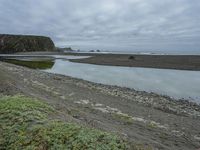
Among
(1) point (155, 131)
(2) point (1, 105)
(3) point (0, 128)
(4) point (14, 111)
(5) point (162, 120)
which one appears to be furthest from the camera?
(5) point (162, 120)

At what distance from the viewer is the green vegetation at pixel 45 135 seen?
5977 mm

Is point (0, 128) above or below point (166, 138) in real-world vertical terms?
above

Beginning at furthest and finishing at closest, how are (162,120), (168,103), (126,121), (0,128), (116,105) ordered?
1. (168,103)
2. (116,105)
3. (162,120)
4. (126,121)
5. (0,128)

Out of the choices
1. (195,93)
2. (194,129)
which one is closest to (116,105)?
(194,129)

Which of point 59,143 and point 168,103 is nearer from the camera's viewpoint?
point 59,143

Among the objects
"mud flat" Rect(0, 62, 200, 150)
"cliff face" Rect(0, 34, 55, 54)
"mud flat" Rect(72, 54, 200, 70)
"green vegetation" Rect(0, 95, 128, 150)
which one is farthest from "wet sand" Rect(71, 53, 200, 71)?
"cliff face" Rect(0, 34, 55, 54)

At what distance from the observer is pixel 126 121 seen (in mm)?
10953

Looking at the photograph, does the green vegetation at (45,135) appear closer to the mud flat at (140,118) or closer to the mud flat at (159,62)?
the mud flat at (140,118)

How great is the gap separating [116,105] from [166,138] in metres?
5.87

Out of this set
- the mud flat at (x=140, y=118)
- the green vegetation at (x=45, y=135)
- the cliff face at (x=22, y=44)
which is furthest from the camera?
the cliff face at (x=22, y=44)

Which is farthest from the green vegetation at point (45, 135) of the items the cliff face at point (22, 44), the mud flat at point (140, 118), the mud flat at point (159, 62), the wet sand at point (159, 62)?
the cliff face at point (22, 44)

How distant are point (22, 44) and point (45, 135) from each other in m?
129

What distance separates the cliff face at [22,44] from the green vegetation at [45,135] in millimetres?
121504

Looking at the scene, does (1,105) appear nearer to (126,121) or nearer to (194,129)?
(126,121)
